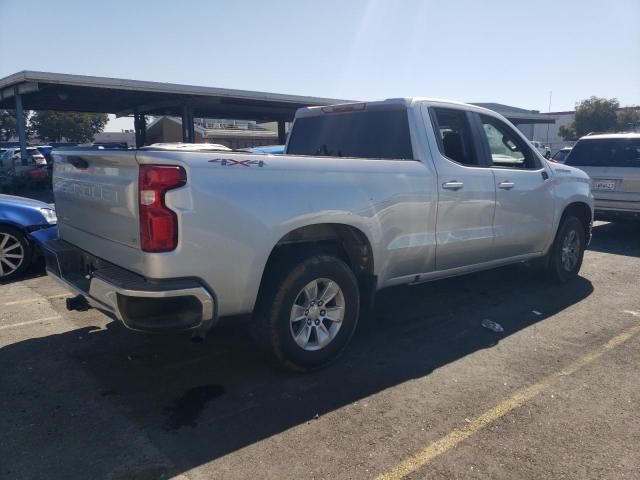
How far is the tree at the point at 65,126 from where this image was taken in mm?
52625

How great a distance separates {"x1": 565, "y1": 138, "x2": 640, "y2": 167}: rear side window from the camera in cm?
891

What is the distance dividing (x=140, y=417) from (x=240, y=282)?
3.37 ft

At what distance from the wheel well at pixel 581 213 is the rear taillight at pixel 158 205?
4869 mm

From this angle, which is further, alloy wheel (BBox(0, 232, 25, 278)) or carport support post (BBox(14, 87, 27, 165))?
carport support post (BBox(14, 87, 27, 165))

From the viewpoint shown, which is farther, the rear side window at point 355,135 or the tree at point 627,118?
the tree at point 627,118

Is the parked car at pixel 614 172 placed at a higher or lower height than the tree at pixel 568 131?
lower

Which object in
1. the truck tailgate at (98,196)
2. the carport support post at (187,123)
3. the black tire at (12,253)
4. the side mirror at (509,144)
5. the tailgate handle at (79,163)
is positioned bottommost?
the black tire at (12,253)

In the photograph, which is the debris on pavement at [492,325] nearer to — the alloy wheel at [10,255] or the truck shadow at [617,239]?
the truck shadow at [617,239]

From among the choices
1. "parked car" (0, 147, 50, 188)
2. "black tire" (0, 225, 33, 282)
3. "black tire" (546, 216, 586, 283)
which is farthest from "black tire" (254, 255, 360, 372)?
"parked car" (0, 147, 50, 188)

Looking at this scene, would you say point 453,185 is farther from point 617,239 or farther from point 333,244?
point 617,239

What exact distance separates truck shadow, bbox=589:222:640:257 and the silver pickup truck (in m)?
3.60

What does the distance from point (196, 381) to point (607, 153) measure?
27.9 feet

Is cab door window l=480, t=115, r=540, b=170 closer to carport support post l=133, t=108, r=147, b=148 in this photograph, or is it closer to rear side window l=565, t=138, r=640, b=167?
rear side window l=565, t=138, r=640, b=167

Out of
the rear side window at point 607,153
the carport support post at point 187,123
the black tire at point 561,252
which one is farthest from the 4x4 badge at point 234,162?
the carport support post at point 187,123
